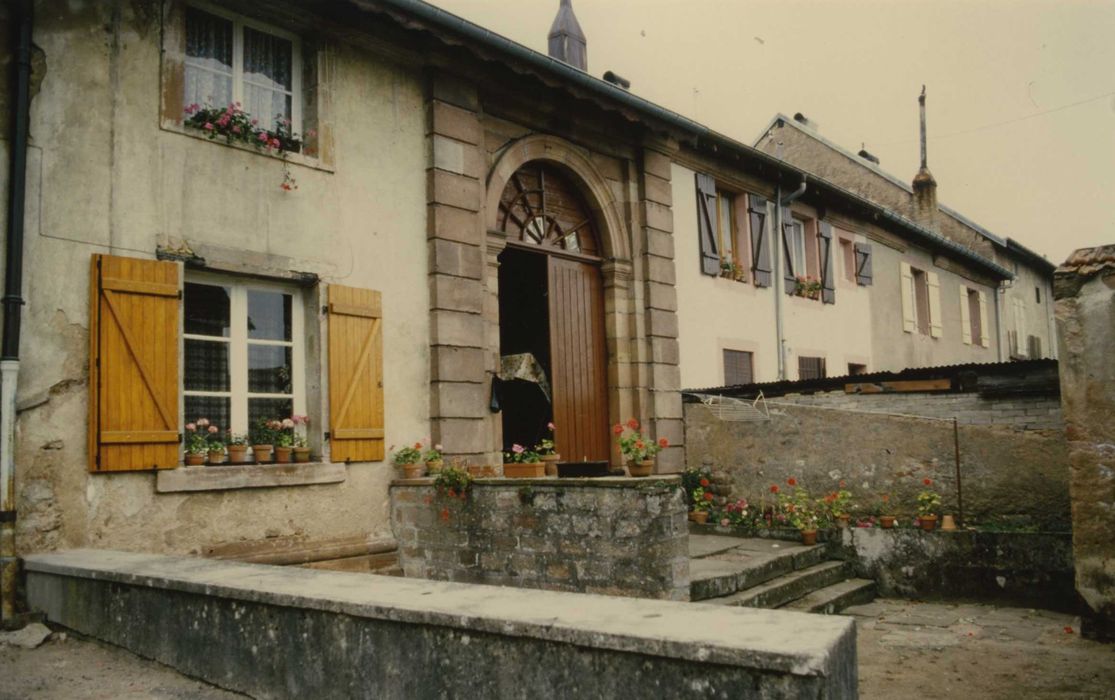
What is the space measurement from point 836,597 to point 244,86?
6.82 m

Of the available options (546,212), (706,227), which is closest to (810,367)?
(706,227)

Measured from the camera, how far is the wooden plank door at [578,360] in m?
10.0

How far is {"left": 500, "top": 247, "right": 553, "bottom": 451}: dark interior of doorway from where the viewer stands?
395 inches

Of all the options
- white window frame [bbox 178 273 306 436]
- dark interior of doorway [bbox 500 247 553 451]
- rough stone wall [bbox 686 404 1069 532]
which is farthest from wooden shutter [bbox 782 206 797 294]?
white window frame [bbox 178 273 306 436]

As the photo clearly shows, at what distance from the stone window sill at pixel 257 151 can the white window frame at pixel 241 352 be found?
106 cm

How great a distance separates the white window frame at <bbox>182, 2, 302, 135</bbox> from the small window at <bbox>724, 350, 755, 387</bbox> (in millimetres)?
7060

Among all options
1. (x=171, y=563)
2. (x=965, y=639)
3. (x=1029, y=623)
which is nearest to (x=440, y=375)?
(x=171, y=563)

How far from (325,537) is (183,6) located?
4432mm

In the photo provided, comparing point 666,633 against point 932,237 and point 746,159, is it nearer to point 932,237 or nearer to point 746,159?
point 746,159

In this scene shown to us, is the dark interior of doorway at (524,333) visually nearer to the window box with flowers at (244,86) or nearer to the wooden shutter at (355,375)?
the wooden shutter at (355,375)

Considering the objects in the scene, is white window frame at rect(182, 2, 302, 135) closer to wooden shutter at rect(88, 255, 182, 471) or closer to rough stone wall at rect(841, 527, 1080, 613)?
wooden shutter at rect(88, 255, 182, 471)

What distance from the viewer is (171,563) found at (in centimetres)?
488

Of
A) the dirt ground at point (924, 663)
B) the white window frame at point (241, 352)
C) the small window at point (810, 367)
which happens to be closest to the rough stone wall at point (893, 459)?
the dirt ground at point (924, 663)

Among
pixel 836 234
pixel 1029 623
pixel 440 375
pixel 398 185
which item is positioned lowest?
pixel 1029 623
